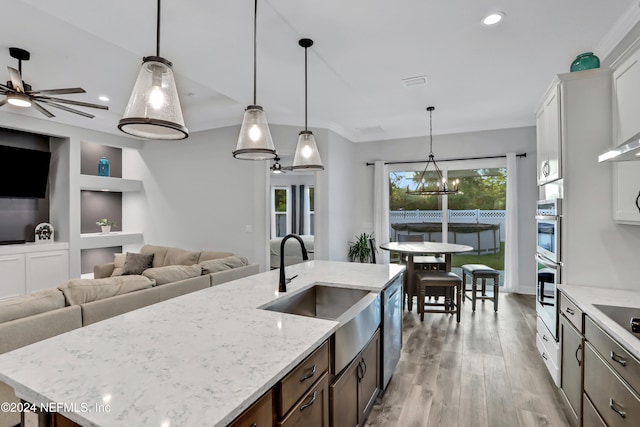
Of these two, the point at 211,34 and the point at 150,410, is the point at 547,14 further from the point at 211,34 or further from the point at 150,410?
the point at 150,410

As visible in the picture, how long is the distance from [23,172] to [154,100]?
5.48 m

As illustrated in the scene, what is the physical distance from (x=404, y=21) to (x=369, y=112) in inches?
93.3

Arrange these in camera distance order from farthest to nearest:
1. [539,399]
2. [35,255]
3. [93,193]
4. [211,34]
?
[93,193] < [35,255] < [211,34] < [539,399]

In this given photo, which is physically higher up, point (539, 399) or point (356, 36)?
point (356, 36)

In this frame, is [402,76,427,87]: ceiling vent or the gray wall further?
the gray wall

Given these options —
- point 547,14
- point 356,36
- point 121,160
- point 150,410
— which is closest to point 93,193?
point 121,160

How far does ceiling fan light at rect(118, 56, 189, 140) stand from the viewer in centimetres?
118

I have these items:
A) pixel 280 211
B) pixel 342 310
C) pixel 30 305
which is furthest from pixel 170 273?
pixel 280 211

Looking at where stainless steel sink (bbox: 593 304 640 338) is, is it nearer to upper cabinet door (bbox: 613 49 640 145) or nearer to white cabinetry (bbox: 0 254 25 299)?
upper cabinet door (bbox: 613 49 640 145)

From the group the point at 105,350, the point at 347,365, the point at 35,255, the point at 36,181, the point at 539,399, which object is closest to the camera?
the point at 105,350

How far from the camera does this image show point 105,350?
115 cm

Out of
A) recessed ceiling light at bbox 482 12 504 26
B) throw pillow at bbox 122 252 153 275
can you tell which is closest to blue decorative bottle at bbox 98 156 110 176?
throw pillow at bbox 122 252 153 275

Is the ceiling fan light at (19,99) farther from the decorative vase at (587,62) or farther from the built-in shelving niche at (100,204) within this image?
the decorative vase at (587,62)

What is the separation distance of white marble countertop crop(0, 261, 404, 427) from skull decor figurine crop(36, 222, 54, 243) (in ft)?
16.3
